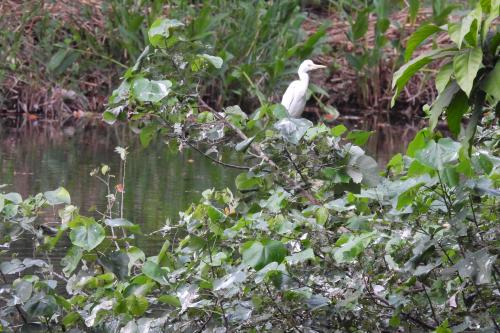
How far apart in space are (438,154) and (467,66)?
39cm

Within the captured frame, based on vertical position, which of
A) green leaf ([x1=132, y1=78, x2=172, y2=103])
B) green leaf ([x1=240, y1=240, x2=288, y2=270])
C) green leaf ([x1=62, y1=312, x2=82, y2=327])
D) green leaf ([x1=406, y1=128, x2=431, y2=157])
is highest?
green leaf ([x1=406, y1=128, x2=431, y2=157])

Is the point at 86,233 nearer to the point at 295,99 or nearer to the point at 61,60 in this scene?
the point at 295,99

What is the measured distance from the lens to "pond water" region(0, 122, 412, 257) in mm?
7031

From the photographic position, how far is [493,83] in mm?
2430

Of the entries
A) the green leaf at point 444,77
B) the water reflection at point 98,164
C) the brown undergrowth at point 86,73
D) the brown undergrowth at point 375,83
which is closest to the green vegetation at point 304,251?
the green leaf at point 444,77

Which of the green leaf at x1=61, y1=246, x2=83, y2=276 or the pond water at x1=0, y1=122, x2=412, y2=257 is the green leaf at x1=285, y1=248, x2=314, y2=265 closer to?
the green leaf at x1=61, y1=246, x2=83, y2=276

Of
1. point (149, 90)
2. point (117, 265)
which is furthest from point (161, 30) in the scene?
point (117, 265)

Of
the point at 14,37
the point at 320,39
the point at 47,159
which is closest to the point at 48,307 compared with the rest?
the point at 47,159

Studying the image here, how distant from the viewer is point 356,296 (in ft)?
10.1

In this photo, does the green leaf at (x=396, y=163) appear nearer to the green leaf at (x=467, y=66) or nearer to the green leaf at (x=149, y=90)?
the green leaf at (x=149, y=90)

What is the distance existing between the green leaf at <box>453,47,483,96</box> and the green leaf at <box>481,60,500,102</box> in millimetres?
47

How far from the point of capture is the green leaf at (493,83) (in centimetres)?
241

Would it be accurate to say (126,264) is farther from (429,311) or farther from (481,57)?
(481,57)

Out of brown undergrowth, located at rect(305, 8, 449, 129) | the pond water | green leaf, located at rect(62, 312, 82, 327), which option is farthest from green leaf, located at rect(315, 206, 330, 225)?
brown undergrowth, located at rect(305, 8, 449, 129)
